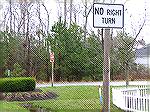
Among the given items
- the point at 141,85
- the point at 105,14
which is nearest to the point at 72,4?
the point at 141,85

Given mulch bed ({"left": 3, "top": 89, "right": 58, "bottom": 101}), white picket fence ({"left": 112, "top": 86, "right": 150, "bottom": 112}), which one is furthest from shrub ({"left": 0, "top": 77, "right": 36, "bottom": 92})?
white picket fence ({"left": 112, "top": 86, "right": 150, "bottom": 112})

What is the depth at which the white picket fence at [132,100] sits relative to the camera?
7.75ft

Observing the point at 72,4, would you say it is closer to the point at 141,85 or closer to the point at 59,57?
the point at 59,57

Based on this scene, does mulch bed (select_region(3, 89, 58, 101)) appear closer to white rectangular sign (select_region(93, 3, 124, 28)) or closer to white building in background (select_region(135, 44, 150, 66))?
white building in background (select_region(135, 44, 150, 66))

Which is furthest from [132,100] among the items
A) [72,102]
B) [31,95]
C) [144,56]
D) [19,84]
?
[19,84]

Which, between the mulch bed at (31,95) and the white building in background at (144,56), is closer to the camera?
the white building in background at (144,56)

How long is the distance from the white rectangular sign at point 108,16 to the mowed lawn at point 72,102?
151cm

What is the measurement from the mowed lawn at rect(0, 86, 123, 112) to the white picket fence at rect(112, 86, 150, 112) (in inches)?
2.8

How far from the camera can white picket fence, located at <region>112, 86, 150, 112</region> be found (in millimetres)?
2361

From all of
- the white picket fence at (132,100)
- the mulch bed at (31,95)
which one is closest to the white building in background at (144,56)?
the white picket fence at (132,100)

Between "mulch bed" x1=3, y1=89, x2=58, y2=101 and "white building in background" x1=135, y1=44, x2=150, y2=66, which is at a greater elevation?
"white building in background" x1=135, y1=44, x2=150, y2=66

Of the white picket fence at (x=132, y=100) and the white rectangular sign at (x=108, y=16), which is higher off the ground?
the white rectangular sign at (x=108, y=16)

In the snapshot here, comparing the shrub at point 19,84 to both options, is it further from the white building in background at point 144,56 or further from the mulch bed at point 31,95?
the white building in background at point 144,56

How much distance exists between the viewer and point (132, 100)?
2.52 metres
